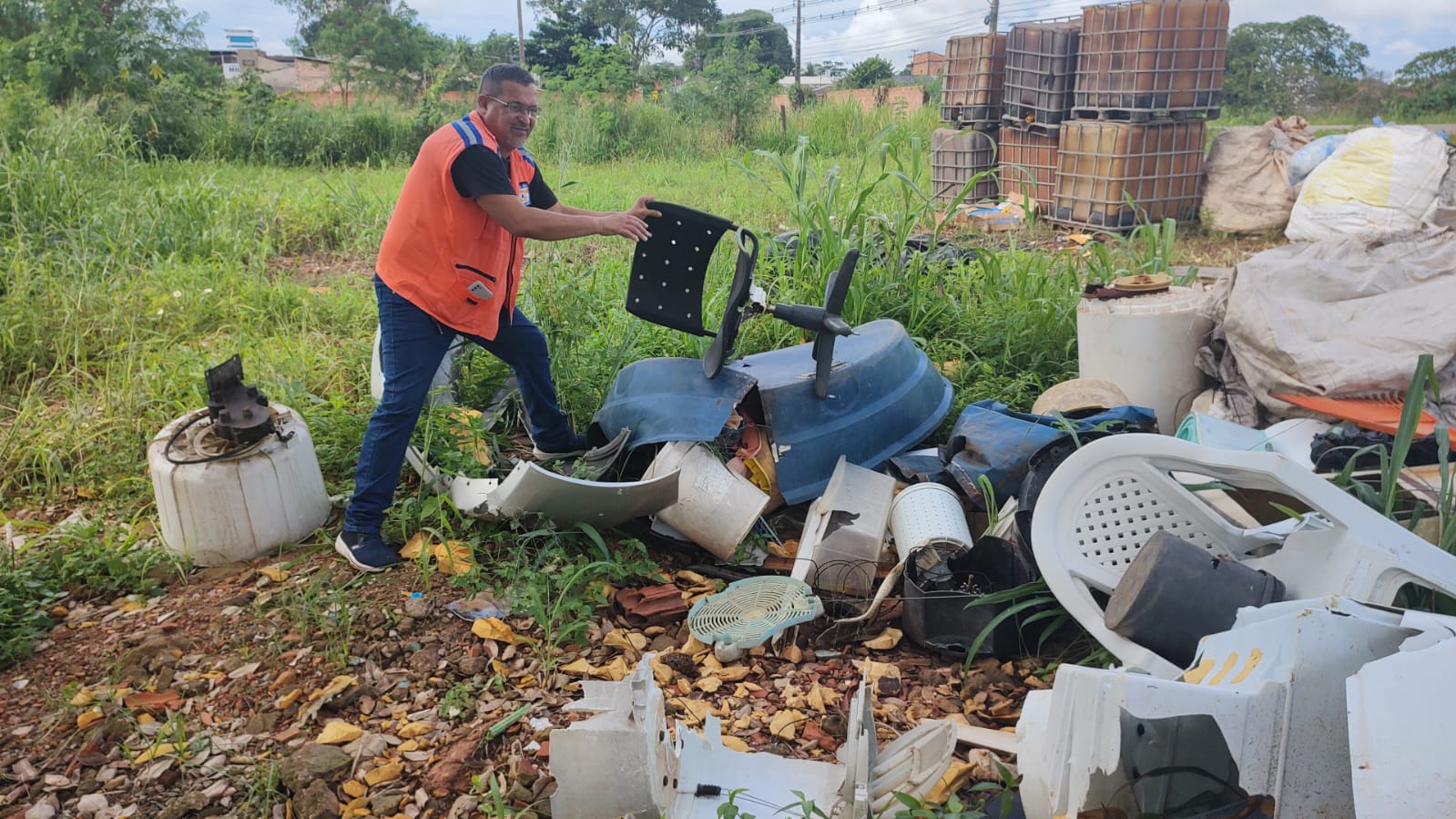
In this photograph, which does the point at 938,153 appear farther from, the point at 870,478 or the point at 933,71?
the point at 933,71

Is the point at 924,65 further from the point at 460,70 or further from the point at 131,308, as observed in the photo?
the point at 131,308

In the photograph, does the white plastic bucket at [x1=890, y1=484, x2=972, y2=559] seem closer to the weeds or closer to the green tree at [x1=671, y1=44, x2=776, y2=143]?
the weeds

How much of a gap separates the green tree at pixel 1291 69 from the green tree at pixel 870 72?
9.42 m

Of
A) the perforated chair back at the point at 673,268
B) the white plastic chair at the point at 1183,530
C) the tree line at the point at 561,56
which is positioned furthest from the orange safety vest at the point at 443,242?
the tree line at the point at 561,56

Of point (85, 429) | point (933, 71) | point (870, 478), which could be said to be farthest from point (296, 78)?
point (870, 478)

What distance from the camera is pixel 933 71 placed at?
30906 mm

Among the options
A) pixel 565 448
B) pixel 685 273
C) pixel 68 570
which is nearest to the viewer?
pixel 68 570

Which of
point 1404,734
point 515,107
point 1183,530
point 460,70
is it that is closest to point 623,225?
point 515,107

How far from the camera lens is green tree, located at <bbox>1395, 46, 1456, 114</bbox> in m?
18.2

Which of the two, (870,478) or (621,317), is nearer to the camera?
(870,478)

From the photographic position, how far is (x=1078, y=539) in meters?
2.46

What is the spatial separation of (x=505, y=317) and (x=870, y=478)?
56.7 inches

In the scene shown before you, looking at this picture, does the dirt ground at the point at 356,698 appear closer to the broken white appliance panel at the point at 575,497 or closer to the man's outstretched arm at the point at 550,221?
the broken white appliance panel at the point at 575,497

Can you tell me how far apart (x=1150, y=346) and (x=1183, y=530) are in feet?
5.34
